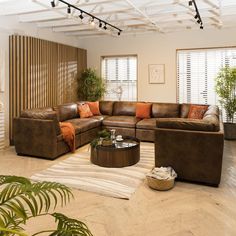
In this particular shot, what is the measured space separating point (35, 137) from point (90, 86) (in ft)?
10.6

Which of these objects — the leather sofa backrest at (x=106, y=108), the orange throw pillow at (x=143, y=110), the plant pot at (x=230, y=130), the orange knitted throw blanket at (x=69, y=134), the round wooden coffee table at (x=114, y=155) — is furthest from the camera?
the leather sofa backrest at (x=106, y=108)

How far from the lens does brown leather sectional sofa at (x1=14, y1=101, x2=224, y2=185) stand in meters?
3.11

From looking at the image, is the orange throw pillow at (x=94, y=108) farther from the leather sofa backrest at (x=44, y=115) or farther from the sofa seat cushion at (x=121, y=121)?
the leather sofa backrest at (x=44, y=115)

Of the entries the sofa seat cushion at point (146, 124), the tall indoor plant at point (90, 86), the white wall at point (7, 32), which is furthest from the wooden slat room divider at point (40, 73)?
the sofa seat cushion at point (146, 124)

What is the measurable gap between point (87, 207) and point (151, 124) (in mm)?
3101

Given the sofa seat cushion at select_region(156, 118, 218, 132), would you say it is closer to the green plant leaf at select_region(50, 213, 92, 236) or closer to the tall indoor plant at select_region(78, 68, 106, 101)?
the green plant leaf at select_region(50, 213, 92, 236)

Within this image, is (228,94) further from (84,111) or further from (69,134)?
(69,134)

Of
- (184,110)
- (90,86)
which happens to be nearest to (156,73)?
(184,110)

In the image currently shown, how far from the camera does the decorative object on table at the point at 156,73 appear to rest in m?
6.91

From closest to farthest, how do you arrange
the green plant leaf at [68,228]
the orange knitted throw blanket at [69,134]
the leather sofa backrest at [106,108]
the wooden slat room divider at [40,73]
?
1. the green plant leaf at [68,228]
2. the orange knitted throw blanket at [69,134]
3. the wooden slat room divider at [40,73]
4. the leather sofa backrest at [106,108]

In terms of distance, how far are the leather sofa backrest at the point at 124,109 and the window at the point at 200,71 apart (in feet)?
4.69

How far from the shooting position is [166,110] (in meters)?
6.02

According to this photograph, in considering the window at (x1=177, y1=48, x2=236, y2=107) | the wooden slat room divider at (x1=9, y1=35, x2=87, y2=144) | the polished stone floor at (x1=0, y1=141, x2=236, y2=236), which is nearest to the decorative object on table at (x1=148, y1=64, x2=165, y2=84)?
the window at (x1=177, y1=48, x2=236, y2=107)

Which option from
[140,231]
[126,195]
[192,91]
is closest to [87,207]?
[126,195]
